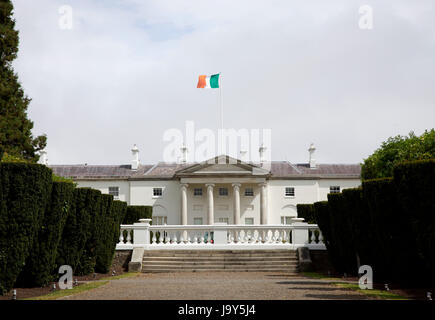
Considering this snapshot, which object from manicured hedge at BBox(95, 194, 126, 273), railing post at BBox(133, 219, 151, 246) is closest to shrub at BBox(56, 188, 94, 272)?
manicured hedge at BBox(95, 194, 126, 273)

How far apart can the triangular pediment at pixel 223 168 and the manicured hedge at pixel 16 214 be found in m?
43.7

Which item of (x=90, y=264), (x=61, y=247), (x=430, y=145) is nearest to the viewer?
(x=61, y=247)

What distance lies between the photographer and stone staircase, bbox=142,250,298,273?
20.9 m

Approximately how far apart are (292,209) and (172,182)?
13.8m

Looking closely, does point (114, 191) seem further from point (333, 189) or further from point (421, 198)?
point (421, 198)

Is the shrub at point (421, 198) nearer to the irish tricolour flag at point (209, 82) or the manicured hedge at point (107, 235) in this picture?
the manicured hedge at point (107, 235)

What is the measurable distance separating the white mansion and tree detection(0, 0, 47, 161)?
81.1 ft

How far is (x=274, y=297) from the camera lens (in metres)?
11.1

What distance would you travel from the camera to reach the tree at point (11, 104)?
29734 mm

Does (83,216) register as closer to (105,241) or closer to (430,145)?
(105,241)

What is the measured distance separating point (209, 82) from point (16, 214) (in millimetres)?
30186

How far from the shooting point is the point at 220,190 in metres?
58.7

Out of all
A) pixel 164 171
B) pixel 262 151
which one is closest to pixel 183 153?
pixel 164 171
